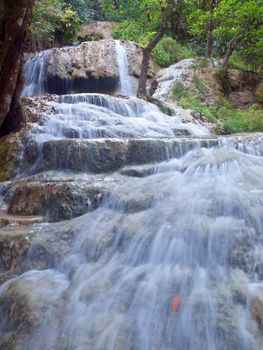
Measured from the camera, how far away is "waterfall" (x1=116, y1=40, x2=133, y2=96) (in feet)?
38.5

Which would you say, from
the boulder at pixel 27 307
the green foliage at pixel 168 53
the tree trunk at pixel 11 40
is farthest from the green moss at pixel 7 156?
the green foliage at pixel 168 53

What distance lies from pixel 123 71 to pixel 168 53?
3198 mm

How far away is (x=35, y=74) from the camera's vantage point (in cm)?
1166

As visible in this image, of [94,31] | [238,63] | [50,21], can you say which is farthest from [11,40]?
[94,31]

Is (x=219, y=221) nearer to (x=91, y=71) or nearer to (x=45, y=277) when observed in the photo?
(x=45, y=277)

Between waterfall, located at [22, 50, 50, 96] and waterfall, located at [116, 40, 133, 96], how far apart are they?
2.28 metres

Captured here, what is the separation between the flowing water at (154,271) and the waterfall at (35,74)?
6964 mm

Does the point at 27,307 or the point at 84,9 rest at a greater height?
the point at 84,9

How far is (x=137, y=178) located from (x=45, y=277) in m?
2.09

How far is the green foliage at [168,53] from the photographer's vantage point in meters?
13.8

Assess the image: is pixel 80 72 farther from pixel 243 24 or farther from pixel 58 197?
pixel 58 197

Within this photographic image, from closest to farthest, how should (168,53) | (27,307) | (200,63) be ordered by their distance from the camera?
(27,307)
(200,63)
(168,53)

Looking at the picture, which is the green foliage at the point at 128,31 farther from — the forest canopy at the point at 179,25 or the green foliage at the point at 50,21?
the green foliage at the point at 50,21

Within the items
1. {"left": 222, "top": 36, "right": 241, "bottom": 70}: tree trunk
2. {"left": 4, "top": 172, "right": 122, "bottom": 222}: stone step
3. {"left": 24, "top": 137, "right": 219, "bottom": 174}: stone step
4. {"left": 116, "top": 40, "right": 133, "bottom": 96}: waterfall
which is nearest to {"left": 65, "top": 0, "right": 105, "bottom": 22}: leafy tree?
{"left": 116, "top": 40, "right": 133, "bottom": 96}: waterfall
